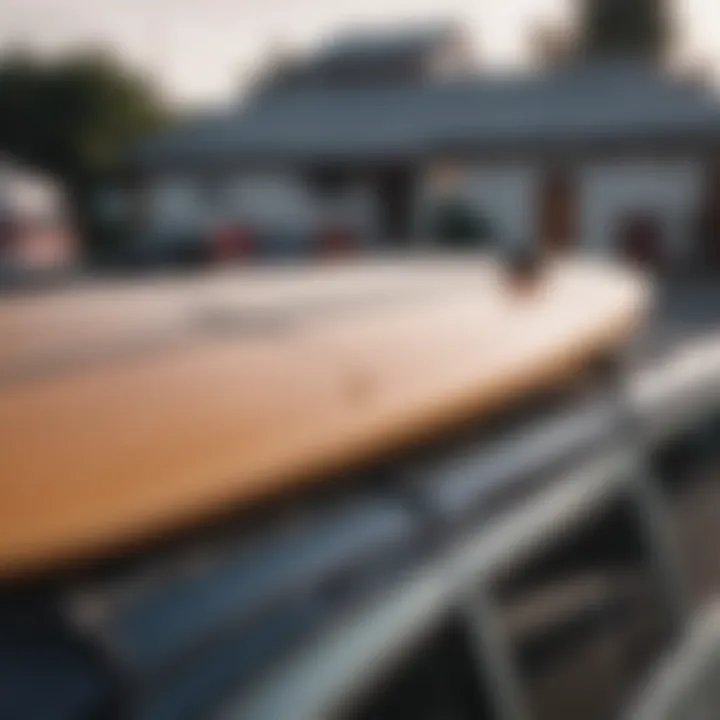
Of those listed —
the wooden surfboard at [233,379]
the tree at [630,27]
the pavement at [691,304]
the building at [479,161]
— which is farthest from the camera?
the tree at [630,27]

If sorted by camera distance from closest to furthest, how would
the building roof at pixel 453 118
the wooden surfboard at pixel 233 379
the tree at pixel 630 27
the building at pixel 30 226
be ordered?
1. the wooden surfboard at pixel 233 379
2. the building at pixel 30 226
3. the building roof at pixel 453 118
4. the tree at pixel 630 27

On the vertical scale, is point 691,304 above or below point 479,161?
below

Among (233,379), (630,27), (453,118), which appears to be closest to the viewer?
(233,379)

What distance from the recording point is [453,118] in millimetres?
36375

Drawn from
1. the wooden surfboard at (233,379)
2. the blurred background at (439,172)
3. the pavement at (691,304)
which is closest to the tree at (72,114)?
the blurred background at (439,172)

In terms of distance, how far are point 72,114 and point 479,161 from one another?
1212 inches

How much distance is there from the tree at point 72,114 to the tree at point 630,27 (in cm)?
2498

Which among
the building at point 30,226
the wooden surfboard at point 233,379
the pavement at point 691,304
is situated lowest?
the pavement at point 691,304

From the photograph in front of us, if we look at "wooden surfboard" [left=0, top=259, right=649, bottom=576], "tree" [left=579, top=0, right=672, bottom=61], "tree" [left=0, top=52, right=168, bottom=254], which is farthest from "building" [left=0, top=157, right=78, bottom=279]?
"tree" [left=579, top=0, right=672, bottom=61]

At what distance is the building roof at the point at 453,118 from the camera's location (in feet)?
110

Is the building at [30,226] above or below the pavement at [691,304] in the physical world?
above

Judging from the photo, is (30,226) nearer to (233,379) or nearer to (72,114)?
(233,379)

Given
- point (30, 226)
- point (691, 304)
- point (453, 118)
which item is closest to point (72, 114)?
point (453, 118)

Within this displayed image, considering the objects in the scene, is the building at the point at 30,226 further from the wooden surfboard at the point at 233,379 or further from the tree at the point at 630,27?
the tree at the point at 630,27
